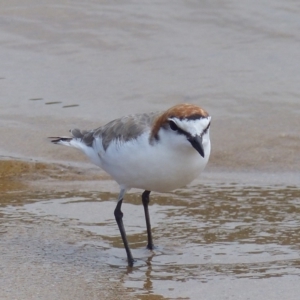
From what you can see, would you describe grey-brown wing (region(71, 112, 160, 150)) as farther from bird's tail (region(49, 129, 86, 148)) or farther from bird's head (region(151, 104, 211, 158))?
bird's head (region(151, 104, 211, 158))

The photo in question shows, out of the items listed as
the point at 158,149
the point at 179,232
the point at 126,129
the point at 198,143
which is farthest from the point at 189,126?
the point at 179,232

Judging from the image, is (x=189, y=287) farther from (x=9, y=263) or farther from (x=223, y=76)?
(x=223, y=76)

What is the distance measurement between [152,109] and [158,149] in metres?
4.15

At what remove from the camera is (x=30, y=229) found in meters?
5.92

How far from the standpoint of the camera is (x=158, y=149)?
5.05 meters

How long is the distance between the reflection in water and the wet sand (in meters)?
0.02

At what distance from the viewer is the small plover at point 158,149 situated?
189 inches

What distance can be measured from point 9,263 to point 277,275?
6.00 ft

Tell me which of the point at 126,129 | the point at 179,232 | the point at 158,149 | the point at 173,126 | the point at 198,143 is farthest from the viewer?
the point at 179,232

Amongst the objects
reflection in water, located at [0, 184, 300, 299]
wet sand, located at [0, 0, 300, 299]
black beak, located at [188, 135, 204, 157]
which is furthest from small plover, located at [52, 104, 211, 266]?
wet sand, located at [0, 0, 300, 299]

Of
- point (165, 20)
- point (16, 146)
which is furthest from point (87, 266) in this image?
point (165, 20)

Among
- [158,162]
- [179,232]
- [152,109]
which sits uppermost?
[152,109]

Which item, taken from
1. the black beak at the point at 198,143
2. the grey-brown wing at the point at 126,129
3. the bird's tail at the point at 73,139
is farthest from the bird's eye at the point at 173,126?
the bird's tail at the point at 73,139

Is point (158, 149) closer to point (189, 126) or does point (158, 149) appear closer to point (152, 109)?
point (189, 126)
